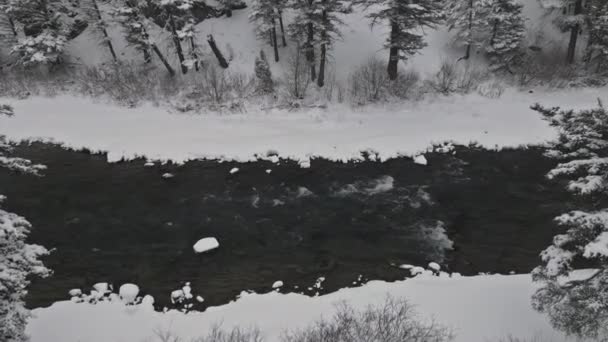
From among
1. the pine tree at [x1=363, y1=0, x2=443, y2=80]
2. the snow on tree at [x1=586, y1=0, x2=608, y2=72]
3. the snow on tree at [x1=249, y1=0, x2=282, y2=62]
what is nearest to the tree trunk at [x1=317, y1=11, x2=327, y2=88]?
the pine tree at [x1=363, y1=0, x2=443, y2=80]

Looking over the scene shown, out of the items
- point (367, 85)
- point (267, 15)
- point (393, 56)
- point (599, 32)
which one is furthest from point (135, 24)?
point (599, 32)

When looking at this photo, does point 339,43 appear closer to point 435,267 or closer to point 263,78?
point 263,78

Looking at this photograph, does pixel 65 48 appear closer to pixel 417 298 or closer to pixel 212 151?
pixel 212 151

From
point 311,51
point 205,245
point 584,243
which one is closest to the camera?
point 584,243

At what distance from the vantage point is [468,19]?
24531 millimetres

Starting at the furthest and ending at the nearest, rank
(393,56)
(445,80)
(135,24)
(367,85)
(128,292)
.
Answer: (445,80) < (367,85) < (135,24) < (393,56) < (128,292)

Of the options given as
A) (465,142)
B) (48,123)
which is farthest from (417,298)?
(48,123)

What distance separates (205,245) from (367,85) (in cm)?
1523

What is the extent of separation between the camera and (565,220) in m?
7.30

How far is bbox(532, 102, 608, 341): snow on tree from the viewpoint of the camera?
6.92 meters

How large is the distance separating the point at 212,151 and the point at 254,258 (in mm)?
8139

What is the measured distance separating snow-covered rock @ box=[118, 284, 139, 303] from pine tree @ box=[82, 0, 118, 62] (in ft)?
70.8

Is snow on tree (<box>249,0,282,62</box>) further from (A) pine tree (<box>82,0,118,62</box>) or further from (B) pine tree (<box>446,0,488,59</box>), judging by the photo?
(B) pine tree (<box>446,0,488,59</box>)

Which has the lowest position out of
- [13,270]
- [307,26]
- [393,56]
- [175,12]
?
[13,270]
